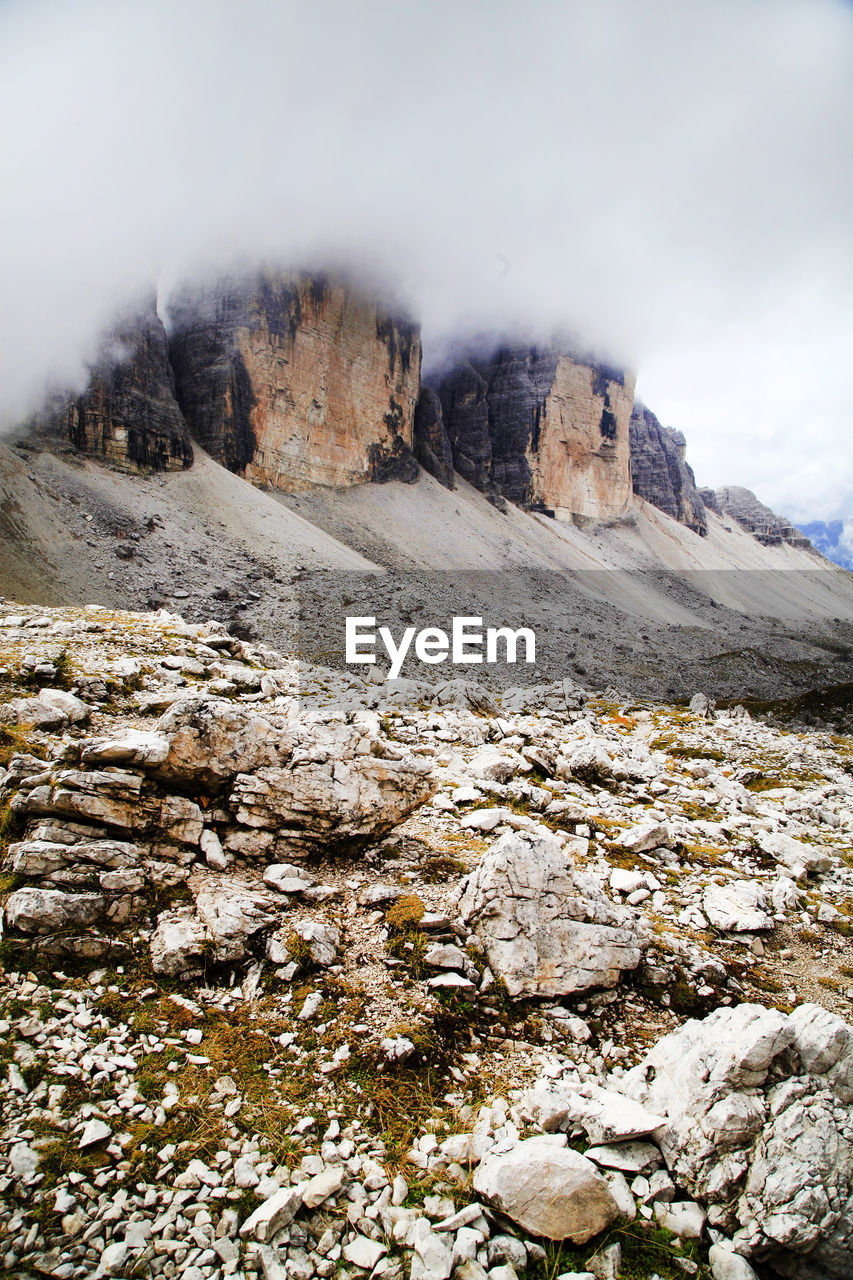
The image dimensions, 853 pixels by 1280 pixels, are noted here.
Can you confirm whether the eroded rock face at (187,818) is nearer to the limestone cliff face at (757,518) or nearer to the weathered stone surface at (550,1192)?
the weathered stone surface at (550,1192)

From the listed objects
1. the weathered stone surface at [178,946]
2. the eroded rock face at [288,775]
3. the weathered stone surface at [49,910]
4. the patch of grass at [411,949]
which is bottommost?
the patch of grass at [411,949]

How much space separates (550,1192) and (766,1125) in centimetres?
148

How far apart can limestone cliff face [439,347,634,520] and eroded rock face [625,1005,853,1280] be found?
74.4 metres

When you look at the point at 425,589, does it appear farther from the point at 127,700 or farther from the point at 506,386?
the point at 506,386

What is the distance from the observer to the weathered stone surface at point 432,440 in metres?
70.4

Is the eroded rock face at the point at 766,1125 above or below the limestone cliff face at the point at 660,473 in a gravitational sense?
below

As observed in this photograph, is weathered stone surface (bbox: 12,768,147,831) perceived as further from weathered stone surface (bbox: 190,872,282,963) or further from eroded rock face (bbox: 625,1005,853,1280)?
eroded rock face (bbox: 625,1005,853,1280)

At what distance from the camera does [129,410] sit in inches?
1731

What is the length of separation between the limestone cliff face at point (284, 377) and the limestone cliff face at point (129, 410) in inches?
A: 173

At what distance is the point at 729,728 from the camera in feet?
66.2

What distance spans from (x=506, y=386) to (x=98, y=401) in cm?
5613

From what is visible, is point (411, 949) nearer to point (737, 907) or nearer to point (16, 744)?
point (737, 907)

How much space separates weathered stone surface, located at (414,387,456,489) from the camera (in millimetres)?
70375

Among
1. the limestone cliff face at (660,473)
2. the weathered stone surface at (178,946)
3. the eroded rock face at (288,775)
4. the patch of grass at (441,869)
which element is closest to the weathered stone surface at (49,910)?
the weathered stone surface at (178,946)
